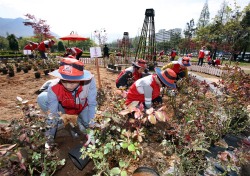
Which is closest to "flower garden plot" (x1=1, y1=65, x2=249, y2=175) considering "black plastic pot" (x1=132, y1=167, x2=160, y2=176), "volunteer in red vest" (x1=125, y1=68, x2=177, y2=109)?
"black plastic pot" (x1=132, y1=167, x2=160, y2=176)

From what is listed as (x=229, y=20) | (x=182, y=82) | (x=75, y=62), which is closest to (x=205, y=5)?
(x=229, y=20)

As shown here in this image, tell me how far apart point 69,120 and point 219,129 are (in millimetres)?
2702

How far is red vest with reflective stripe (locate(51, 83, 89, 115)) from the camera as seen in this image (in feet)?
8.23

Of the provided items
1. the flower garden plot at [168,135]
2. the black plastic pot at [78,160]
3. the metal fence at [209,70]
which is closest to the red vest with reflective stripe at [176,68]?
the flower garden plot at [168,135]

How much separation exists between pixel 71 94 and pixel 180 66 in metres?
3.48

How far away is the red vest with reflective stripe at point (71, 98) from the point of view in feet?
8.23

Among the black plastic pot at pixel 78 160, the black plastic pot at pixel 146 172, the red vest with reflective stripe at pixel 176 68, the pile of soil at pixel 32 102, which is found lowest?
the pile of soil at pixel 32 102

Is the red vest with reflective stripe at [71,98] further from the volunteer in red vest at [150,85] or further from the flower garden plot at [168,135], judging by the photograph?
the volunteer in red vest at [150,85]

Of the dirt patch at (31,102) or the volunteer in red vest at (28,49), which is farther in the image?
the volunteer in red vest at (28,49)

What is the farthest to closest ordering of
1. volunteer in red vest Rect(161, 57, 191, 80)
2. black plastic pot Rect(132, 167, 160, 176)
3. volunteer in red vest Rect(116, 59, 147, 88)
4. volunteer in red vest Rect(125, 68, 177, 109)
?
volunteer in red vest Rect(161, 57, 191, 80) → volunteer in red vest Rect(116, 59, 147, 88) → volunteer in red vest Rect(125, 68, 177, 109) → black plastic pot Rect(132, 167, 160, 176)

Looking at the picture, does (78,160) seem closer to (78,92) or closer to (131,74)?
(78,92)

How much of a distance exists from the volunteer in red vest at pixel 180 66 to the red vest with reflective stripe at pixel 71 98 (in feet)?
8.76

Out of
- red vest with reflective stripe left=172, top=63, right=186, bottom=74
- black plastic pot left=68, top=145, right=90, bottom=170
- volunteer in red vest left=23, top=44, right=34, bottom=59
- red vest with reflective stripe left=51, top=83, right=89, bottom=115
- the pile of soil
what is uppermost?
volunteer in red vest left=23, top=44, right=34, bottom=59

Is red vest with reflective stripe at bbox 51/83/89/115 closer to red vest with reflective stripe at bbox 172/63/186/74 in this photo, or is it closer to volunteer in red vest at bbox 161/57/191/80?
volunteer in red vest at bbox 161/57/191/80
